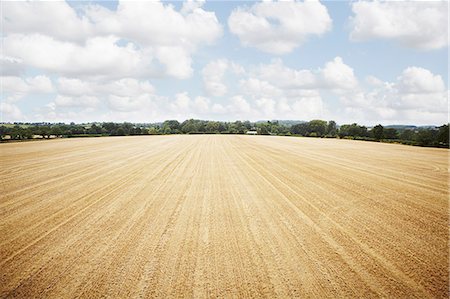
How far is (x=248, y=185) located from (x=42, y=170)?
527 inches

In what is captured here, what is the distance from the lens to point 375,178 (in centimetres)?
1422

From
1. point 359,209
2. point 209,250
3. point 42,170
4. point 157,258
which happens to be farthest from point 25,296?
point 42,170

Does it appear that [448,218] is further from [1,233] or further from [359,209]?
[1,233]

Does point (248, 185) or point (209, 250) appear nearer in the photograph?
point (209, 250)

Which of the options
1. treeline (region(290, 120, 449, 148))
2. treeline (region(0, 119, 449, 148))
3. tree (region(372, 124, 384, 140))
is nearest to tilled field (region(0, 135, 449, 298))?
treeline (region(290, 120, 449, 148))

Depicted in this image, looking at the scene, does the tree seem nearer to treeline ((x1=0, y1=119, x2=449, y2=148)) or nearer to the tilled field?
treeline ((x1=0, y1=119, x2=449, y2=148))

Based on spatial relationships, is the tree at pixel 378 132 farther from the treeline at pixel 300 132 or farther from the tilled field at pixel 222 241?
the tilled field at pixel 222 241

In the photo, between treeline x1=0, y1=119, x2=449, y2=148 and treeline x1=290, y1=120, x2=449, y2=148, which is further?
treeline x1=0, y1=119, x2=449, y2=148

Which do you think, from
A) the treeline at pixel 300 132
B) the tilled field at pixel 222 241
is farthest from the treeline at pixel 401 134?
the tilled field at pixel 222 241

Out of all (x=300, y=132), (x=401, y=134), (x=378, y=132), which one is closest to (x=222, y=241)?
(x=378, y=132)

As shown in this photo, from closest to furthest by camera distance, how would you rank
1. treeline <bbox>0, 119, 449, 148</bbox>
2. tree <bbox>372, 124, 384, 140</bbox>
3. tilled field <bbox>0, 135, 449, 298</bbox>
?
tilled field <bbox>0, 135, 449, 298</bbox>
treeline <bbox>0, 119, 449, 148</bbox>
tree <bbox>372, 124, 384, 140</bbox>

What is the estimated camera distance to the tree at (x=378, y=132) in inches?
2751

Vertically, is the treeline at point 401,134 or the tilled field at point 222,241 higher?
the treeline at point 401,134

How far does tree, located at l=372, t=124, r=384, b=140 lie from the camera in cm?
6988
